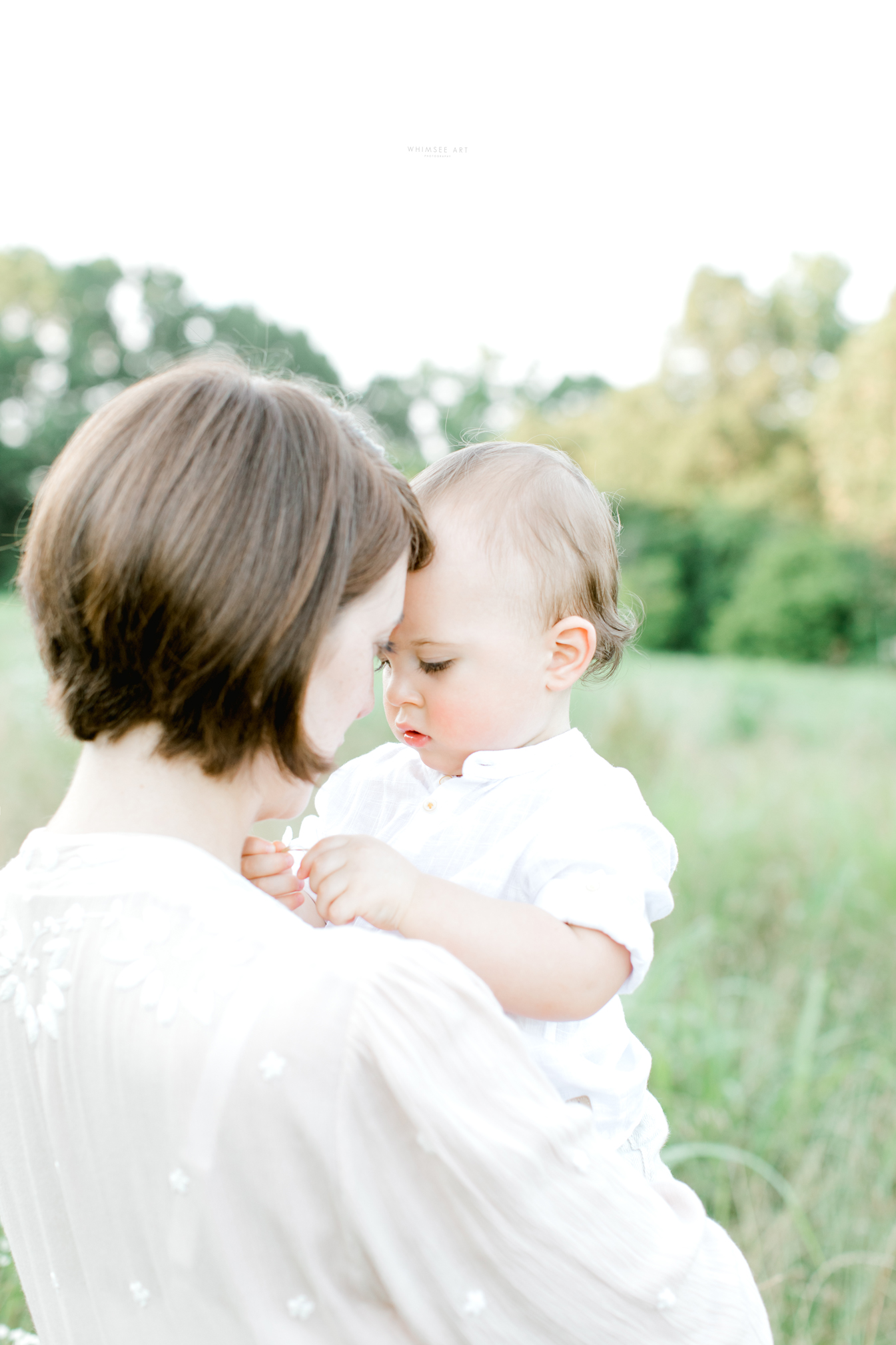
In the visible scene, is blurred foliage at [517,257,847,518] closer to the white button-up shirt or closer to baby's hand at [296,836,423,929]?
the white button-up shirt

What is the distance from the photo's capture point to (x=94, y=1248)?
Answer: 0.98 metres

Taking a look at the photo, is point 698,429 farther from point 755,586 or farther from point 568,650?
point 568,650

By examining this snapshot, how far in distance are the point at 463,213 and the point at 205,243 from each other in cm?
900

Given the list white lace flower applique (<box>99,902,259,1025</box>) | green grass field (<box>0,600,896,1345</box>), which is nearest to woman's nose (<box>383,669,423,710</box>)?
green grass field (<box>0,600,896,1345</box>)

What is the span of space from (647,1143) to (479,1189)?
0.61 meters

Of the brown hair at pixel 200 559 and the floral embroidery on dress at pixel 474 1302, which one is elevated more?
the brown hair at pixel 200 559

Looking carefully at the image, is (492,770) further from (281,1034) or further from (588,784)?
(281,1034)

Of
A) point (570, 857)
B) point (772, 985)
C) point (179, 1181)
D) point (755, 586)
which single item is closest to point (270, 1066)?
point (179, 1181)

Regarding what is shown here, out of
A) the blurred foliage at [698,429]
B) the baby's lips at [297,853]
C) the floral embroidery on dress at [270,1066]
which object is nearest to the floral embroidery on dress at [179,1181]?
the floral embroidery on dress at [270,1066]

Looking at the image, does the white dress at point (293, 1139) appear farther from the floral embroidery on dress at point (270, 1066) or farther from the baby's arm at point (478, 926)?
the baby's arm at point (478, 926)

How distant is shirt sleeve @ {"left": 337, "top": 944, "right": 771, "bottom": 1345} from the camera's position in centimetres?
87

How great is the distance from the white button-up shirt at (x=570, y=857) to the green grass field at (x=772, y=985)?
0.59 metres

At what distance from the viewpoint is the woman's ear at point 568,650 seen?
150cm

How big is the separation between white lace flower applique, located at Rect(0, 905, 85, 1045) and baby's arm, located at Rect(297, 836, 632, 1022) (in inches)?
12.2
